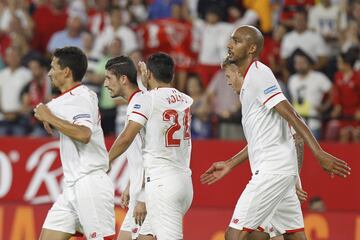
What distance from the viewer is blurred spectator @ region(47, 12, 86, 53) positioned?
17328 millimetres

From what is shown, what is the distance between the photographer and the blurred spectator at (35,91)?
15953mm

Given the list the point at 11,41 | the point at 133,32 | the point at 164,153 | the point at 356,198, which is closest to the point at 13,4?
the point at 11,41

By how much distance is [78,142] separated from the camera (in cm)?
910

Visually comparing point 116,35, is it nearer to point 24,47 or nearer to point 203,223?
point 24,47

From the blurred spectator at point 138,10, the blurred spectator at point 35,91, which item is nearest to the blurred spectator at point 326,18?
the blurred spectator at point 138,10

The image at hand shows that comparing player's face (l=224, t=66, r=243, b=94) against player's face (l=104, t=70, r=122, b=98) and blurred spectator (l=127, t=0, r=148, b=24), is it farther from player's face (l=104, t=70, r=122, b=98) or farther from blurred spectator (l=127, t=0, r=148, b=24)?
blurred spectator (l=127, t=0, r=148, b=24)

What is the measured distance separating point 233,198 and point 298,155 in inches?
190

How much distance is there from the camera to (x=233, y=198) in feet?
47.8

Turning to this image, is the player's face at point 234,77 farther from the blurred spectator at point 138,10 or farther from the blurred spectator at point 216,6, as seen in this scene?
the blurred spectator at point 138,10

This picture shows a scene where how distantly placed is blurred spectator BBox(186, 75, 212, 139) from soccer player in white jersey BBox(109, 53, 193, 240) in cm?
543

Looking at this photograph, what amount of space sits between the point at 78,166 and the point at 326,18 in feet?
27.6

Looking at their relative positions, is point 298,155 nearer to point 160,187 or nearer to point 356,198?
point 160,187

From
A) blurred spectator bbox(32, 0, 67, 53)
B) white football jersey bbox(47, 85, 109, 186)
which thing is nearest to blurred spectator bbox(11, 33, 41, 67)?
blurred spectator bbox(32, 0, 67, 53)

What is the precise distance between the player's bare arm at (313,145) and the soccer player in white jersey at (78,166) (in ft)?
5.40
